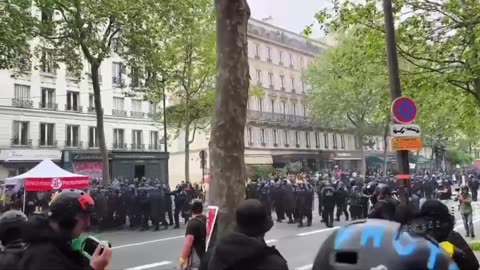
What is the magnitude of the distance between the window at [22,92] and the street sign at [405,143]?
110 feet

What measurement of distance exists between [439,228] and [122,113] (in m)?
41.3

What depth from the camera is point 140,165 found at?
4184 centimetres

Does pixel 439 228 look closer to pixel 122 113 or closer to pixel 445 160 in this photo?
pixel 122 113

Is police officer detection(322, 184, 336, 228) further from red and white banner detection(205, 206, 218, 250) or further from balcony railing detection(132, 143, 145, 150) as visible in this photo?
balcony railing detection(132, 143, 145, 150)

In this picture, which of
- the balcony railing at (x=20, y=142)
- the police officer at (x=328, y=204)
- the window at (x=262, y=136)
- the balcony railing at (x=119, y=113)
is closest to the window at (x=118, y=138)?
the balcony railing at (x=119, y=113)

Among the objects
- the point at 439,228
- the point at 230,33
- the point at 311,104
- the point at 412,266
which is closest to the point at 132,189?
the point at 230,33

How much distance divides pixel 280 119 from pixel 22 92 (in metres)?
24.6

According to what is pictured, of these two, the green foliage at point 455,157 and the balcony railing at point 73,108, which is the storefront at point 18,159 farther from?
the green foliage at point 455,157

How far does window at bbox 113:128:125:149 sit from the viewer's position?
42.2 meters

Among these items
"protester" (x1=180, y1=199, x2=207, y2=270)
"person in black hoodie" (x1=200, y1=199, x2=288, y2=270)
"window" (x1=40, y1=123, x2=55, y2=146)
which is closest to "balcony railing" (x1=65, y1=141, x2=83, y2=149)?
"window" (x1=40, y1=123, x2=55, y2=146)

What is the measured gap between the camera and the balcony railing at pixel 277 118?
4838 cm

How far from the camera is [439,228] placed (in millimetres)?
3588

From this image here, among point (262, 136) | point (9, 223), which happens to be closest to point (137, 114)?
point (262, 136)

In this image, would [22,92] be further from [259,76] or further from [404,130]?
[404,130]
